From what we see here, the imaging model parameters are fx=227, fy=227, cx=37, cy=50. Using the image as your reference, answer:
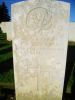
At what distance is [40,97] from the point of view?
13.8 feet

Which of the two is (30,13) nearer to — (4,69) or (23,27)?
(23,27)

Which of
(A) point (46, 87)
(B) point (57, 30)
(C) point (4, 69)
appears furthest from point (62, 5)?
(C) point (4, 69)

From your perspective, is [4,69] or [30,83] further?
[4,69]

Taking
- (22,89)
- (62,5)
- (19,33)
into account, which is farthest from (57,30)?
(22,89)

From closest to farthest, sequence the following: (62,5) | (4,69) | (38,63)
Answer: (62,5) < (38,63) < (4,69)

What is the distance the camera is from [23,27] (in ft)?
12.7

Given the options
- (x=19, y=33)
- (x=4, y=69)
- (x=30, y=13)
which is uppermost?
(x=30, y=13)

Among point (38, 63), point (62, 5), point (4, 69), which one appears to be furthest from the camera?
point (4, 69)

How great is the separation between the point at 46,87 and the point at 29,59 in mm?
600

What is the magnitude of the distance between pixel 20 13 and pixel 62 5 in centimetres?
72

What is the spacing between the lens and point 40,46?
12.8ft

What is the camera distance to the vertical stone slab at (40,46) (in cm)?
376

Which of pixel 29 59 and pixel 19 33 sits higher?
pixel 19 33

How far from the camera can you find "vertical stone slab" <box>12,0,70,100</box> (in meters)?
3.76
